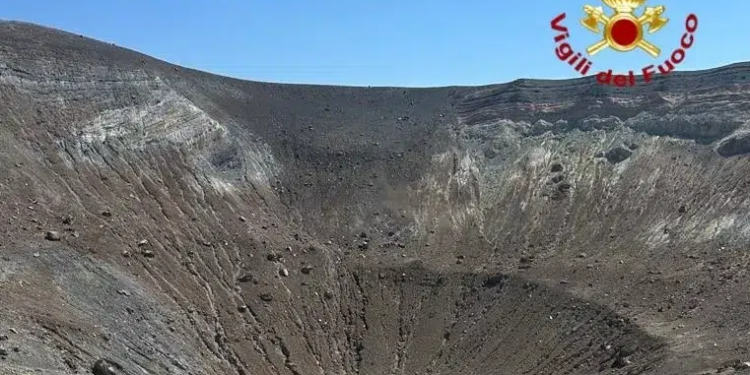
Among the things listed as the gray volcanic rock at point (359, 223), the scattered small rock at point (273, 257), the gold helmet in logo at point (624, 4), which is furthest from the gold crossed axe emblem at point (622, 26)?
the scattered small rock at point (273, 257)

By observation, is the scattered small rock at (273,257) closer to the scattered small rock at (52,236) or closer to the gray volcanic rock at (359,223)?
the gray volcanic rock at (359,223)

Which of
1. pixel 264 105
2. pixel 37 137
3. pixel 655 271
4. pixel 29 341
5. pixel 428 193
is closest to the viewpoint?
pixel 29 341

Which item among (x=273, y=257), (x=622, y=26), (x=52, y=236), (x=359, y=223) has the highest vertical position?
(x=622, y=26)

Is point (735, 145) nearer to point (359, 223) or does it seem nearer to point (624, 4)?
point (624, 4)

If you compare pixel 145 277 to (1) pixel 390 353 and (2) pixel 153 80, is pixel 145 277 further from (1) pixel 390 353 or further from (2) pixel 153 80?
(2) pixel 153 80

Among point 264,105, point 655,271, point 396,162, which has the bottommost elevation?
point 655,271

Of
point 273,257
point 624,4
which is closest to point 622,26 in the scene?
point 624,4

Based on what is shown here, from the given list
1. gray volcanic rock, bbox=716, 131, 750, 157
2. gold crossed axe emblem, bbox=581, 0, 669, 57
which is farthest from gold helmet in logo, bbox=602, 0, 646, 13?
gray volcanic rock, bbox=716, 131, 750, 157

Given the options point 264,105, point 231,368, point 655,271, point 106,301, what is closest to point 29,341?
point 106,301
